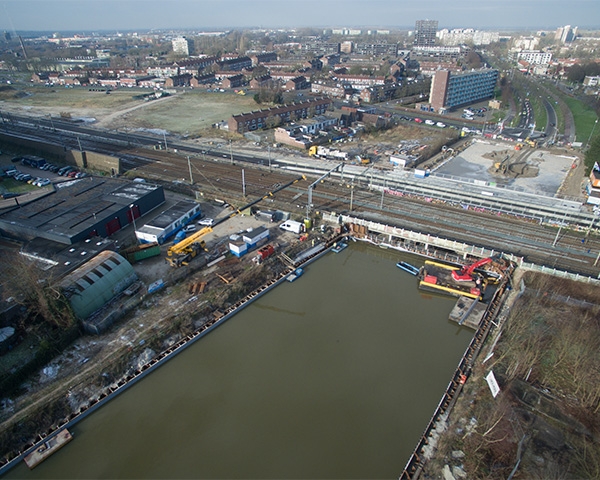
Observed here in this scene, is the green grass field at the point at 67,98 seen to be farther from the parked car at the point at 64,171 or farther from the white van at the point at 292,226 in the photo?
the white van at the point at 292,226

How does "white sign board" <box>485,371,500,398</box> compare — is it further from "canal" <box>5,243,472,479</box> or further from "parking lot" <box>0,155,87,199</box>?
"parking lot" <box>0,155,87,199</box>

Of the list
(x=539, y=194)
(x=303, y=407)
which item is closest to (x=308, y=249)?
(x=303, y=407)

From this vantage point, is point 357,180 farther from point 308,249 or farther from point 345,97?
point 345,97

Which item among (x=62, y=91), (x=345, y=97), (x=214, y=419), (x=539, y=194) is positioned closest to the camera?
(x=214, y=419)

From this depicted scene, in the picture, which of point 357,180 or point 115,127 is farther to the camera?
point 115,127

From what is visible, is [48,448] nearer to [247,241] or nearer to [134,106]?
[247,241]

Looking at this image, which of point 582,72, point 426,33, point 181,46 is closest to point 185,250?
point 582,72

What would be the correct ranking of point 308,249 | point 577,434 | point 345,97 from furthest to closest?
point 345,97
point 308,249
point 577,434
